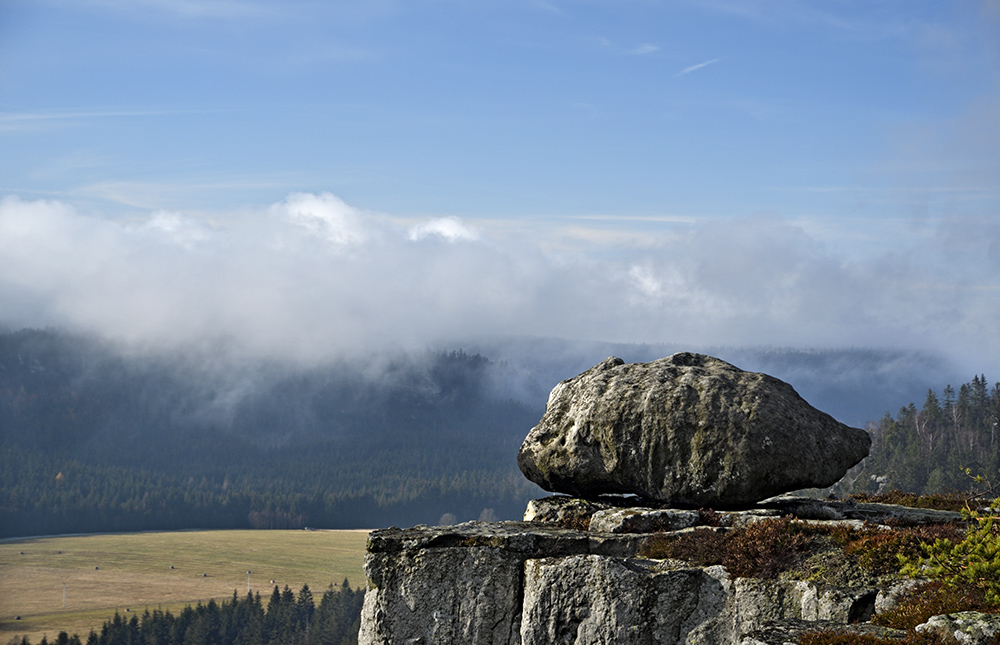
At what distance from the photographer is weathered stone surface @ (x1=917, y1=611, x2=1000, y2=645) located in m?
12.2

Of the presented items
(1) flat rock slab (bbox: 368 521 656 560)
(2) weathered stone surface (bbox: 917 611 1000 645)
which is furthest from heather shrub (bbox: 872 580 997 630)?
(1) flat rock slab (bbox: 368 521 656 560)

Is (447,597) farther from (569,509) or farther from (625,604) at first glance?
(569,509)

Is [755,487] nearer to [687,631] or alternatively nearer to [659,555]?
[659,555]

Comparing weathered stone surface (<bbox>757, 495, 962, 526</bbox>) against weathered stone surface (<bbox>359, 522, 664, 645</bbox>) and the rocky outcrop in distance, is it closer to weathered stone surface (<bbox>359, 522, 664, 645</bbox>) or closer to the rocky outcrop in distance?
the rocky outcrop in distance

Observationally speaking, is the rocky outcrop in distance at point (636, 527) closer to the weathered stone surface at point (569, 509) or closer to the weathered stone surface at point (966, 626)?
the weathered stone surface at point (569, 509)

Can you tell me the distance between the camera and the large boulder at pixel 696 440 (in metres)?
21.9

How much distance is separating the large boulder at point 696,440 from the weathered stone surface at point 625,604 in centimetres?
400

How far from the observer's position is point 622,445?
22.7 metres

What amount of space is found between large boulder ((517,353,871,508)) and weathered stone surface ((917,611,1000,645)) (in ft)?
28.5

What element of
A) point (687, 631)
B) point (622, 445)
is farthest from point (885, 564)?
point (622, 445)

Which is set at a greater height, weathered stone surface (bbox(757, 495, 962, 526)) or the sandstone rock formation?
weathered stone surface (bbox(757, 495, 962, 526))

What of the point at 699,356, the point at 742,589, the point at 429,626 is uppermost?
the point at 699,356

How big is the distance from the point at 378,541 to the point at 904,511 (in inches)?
586

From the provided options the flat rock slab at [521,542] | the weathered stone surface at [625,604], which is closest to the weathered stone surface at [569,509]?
the flat rock slab at [521,542]
